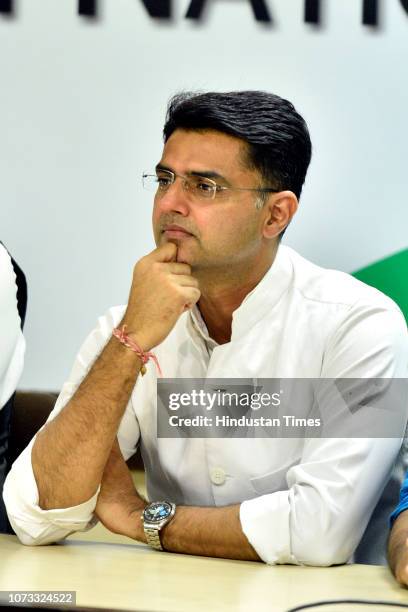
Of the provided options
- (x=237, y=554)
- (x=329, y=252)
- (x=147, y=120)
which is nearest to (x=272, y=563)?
(x=237, y=554)

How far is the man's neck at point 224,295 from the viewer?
2221 millimetres

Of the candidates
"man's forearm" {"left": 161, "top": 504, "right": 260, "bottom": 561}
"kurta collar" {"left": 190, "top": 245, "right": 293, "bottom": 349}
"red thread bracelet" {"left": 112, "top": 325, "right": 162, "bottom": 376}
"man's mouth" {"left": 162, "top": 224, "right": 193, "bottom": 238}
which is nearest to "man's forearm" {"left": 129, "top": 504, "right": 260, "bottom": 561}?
"man's forearm" {"left": 161, "top": 504, "right": 260, "bottom": 561}

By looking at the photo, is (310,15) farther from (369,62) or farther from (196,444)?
(196,444)

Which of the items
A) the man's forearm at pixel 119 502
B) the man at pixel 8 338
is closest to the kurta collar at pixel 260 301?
the man's forearm at pixel 119 502

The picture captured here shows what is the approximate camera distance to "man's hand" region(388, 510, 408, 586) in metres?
1.69

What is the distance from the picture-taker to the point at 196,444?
2.20m

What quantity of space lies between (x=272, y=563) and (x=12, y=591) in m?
0.51

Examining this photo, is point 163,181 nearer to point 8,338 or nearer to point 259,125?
point 259,125

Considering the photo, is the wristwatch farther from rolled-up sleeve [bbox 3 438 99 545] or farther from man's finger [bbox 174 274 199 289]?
man's finger [bbox 174 274 199 289]

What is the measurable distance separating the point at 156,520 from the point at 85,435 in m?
0.22

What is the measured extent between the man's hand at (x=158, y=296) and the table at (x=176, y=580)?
0.43m

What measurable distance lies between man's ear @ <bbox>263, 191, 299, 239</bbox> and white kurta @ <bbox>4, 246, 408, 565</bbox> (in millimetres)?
69

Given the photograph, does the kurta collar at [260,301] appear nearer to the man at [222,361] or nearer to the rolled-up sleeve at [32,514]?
the man at [222,361]

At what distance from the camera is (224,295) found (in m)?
2.25
